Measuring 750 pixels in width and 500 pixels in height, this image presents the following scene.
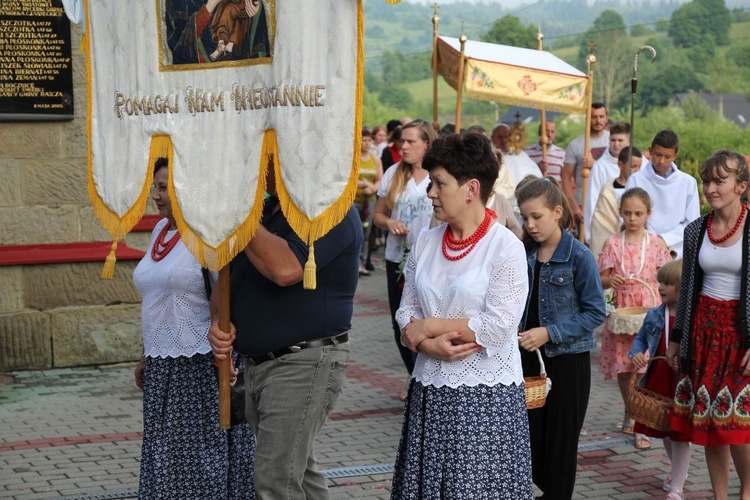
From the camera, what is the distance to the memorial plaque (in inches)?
355

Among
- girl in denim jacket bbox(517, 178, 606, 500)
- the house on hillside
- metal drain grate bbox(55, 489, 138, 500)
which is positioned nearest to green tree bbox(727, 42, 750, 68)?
the house on hillside

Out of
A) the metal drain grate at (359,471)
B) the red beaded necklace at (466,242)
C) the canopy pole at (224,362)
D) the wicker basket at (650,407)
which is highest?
the red beaded necklace at (466,242)

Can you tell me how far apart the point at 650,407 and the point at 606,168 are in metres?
5.72

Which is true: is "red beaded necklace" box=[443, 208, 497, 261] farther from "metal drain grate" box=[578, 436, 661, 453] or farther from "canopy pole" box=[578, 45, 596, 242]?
"canopy pole" box=[578, 45, 596, 242]

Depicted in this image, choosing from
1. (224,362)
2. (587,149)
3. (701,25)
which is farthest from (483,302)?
(701,25)

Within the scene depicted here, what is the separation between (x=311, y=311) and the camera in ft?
14.7

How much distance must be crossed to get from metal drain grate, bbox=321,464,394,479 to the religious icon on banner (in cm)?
312

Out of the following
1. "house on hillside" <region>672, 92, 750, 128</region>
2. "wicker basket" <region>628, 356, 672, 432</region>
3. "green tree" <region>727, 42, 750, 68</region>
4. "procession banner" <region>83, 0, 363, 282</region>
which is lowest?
"wicker basket" <region>628, 356, 672, 432</region>

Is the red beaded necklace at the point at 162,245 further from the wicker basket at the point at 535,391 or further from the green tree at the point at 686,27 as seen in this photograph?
the green tree at the point at 686,27

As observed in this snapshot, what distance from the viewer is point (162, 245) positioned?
536 centimetres

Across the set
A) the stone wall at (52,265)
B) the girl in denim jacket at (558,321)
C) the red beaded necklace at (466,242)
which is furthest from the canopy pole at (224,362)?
the stone wall at (52,265)

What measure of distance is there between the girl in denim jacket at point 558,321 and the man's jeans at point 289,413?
139 centimetres

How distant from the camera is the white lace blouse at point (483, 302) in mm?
4391

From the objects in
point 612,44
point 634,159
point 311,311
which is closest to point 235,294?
point 311,311
